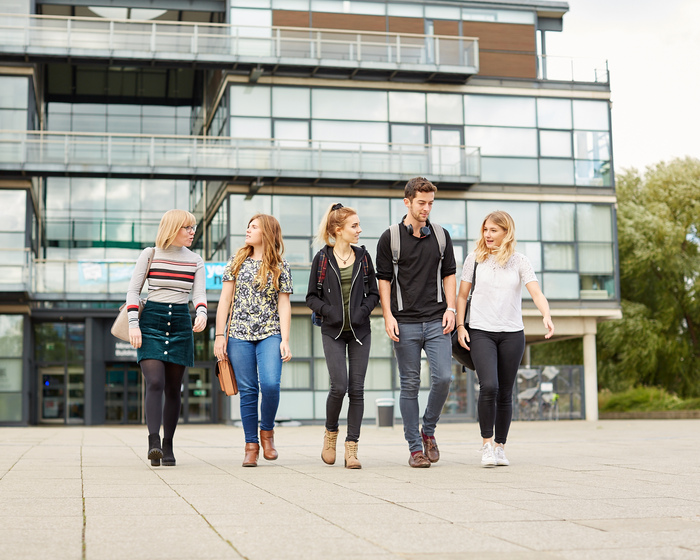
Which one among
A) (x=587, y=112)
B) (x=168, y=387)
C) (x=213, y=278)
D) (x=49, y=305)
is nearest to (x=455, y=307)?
(x=168, y=387)

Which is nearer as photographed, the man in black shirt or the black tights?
the black tights

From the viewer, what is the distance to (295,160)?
92.1 feet

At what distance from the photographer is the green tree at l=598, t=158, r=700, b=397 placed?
35.4 meters

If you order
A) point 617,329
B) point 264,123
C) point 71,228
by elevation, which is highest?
point 264,123

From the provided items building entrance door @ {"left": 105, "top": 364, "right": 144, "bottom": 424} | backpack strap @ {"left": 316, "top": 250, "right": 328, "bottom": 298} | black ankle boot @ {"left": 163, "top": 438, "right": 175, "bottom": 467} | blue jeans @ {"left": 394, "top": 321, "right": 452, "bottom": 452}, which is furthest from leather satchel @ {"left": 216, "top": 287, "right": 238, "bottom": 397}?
building entrance door @ {"left": 105, "top": 364, "right": 144, "bottom": 424}

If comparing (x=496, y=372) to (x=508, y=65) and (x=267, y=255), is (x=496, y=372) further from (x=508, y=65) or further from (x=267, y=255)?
(x=508, y=65)

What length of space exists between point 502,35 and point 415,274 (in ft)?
81.7

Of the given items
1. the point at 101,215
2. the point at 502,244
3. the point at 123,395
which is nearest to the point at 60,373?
the point at 123,395

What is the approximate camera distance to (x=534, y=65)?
3070 cm

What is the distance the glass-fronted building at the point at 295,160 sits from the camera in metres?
27.4

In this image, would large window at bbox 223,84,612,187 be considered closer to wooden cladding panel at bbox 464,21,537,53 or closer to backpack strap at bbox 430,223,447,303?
wooden cladding panel at bbox 464,21,537,53

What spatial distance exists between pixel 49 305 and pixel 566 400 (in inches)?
640

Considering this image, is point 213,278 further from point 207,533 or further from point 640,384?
point 207,533

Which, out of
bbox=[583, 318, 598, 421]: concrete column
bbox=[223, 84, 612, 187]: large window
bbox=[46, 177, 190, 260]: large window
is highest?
bbox=[223, 84, 612, 187]: large window
